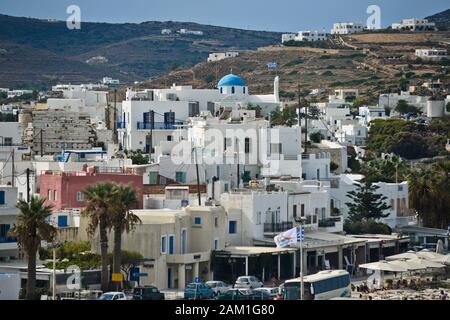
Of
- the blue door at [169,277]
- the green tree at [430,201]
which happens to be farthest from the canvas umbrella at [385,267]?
the green tree at [430,201]

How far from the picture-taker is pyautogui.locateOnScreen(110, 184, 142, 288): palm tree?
54156 millimetres

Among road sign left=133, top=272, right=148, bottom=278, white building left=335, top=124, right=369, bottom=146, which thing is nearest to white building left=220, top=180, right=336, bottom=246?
road sign left=133, top=272, right=148, bottom=278

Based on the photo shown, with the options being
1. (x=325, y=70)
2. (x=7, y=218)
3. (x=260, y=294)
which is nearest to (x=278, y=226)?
(x=7, y=218)

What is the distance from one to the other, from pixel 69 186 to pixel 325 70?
120m

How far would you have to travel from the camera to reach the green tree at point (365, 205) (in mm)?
73062

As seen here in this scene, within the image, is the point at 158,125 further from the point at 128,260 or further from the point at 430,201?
the point at 128,260

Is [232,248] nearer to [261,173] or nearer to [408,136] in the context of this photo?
[261,173]

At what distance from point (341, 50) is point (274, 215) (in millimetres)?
131950

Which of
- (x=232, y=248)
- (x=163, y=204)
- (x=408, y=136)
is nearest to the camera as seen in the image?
(x=232, y=248)

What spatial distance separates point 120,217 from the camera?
178ft

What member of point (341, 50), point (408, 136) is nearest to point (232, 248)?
point (408, 136)

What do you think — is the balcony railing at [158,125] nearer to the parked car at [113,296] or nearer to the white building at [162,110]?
the white building at [162,110]

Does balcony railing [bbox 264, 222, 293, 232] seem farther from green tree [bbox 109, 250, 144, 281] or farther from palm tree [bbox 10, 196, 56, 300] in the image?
palm tree [bbox 10, 196, 56, 300]

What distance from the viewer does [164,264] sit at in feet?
189
